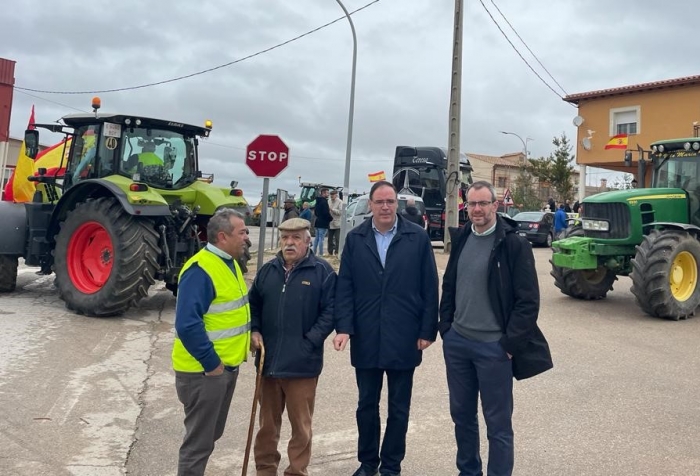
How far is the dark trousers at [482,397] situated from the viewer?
12.1ft

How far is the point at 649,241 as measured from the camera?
9.23m

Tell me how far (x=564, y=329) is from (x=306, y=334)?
5.81 meters

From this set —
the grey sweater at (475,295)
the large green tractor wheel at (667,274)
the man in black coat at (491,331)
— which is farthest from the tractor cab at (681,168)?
the grey sweater at (475,295)

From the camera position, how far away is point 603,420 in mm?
5004

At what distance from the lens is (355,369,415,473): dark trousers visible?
3957 mm

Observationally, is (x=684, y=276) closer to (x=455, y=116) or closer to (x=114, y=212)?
(x=114, y=212)

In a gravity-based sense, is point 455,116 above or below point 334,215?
above

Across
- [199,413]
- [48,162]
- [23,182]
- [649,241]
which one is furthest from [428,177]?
[199,413]

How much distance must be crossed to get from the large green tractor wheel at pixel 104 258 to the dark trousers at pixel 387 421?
15.7ft

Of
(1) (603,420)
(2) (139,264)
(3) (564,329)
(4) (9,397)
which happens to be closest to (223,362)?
(4) (9,397)

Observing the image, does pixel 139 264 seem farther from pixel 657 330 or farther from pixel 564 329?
pixel 657 330

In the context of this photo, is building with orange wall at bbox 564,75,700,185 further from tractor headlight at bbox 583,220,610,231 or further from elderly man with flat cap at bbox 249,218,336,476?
elderly man with flat cap at bbox 249,218,336,476

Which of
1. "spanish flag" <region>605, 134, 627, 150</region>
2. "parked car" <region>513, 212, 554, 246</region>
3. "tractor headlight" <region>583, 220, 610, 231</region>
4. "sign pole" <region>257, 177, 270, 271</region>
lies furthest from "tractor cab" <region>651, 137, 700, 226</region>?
"spanish flag" <region>605, 134, 627, 150</region>

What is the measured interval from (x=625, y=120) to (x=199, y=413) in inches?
1029
